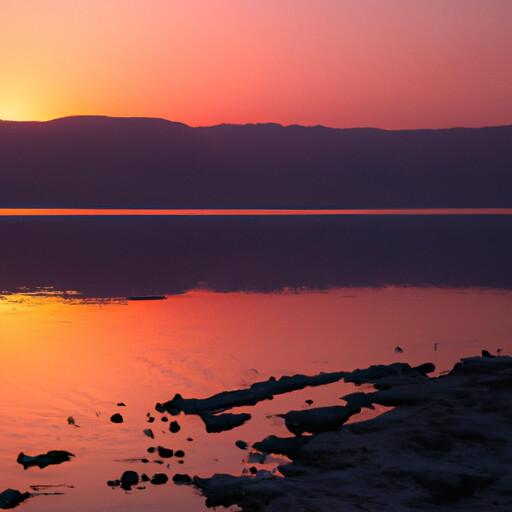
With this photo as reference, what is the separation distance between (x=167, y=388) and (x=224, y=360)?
450cm

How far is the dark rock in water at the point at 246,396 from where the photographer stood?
80.5ft

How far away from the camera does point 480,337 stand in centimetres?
3591

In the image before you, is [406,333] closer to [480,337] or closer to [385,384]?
[480,337]

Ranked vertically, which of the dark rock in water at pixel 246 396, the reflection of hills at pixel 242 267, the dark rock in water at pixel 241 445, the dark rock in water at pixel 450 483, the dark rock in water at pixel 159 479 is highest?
the dark rock in water at pixel 450 483

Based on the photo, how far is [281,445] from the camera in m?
21.2

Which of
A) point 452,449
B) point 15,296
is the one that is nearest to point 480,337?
point 452,449

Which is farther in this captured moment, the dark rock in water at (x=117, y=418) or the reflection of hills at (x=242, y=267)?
the reflection of hills at (x=242, y=267)

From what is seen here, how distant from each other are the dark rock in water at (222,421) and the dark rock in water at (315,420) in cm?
127

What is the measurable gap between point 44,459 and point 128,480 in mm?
2445

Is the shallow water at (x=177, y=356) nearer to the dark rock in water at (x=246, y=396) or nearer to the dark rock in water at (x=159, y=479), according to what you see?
the dark rock in water at (x=159, y=479)

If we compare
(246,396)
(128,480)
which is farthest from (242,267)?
(128,480)

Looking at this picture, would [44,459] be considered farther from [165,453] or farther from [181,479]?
[181,479]

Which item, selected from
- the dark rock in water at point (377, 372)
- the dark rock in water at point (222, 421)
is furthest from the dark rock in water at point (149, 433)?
the dark rock in water at point (377, 372)

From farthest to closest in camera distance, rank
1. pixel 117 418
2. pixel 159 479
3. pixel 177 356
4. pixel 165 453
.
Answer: pixel 177 356 < pixel 117 418 < pixel 165 453 < pixel 159 479
